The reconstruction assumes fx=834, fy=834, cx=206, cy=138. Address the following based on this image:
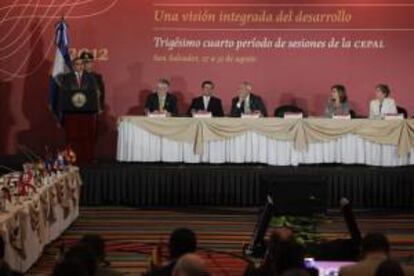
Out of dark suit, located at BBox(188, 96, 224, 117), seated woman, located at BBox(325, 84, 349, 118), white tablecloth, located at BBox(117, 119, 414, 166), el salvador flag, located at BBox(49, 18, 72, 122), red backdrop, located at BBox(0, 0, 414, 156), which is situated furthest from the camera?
red backdrop, located at BBox(0, 0, 414, 156)

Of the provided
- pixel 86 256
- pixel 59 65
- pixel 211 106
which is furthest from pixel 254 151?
pixel 86 256

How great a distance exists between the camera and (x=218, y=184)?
33.1ft

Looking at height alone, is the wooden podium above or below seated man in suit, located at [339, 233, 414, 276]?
above

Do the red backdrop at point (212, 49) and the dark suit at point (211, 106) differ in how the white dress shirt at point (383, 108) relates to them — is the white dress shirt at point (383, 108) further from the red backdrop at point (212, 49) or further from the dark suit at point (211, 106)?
the dark suit at point (211, 106)

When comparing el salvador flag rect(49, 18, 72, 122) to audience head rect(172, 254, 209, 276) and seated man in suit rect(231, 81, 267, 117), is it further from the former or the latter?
audience head rect(172, 254, 209, 276)

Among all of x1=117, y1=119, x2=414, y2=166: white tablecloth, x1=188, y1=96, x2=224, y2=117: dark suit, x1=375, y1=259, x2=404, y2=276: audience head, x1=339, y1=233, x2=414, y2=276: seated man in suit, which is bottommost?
x1=339, y1=233, x2=414, y2=276: seated man in suit

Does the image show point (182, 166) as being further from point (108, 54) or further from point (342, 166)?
point (108, 54)

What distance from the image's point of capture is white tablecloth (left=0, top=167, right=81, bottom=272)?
20.1ft

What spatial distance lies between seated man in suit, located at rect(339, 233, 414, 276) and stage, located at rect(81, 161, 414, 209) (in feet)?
18.4

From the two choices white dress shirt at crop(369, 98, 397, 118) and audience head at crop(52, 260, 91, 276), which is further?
white dress shirt at crop(369, 98, 397, 118)

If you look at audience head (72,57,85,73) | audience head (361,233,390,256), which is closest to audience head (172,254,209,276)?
Result: audience head (361,233,390,256)

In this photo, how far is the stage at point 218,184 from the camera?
9.99 m

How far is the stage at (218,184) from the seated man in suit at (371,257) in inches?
221

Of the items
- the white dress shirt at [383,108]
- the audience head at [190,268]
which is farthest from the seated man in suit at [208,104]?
the audience head at [190,268]
